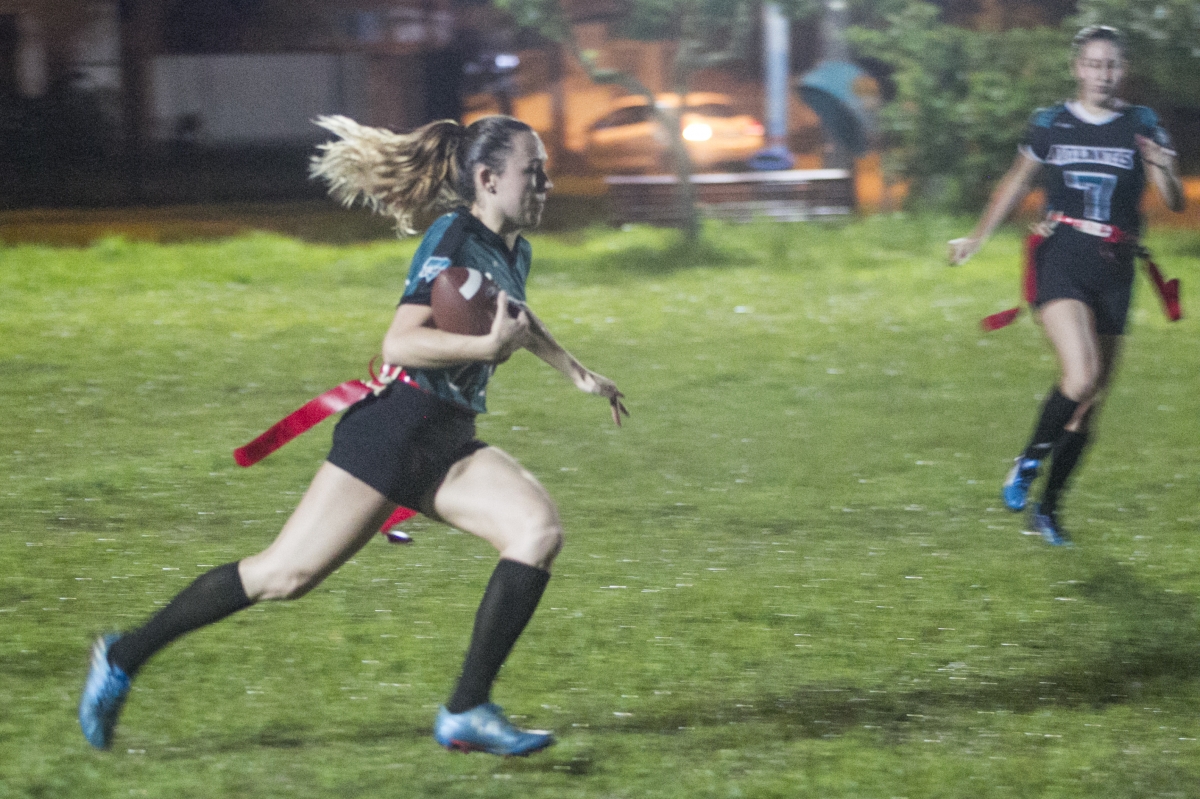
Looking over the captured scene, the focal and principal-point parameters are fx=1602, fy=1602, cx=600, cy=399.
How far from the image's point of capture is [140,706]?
176 inches

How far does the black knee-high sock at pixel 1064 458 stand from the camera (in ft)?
21.4

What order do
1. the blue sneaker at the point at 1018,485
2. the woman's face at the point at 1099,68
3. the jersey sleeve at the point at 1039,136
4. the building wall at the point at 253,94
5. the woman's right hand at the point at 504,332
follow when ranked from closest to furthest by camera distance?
the woman's right hand at the point at 504,332 → the woman's face at the point at 1099,68 → the jersey sleeve at the point at 1039,136 → the blue sneaker at the point at 1018,485 → the building wall at the point at 253,94

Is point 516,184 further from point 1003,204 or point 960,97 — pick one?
point 960,97

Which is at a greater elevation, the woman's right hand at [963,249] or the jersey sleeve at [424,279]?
the jersey sleeve at [424,279]

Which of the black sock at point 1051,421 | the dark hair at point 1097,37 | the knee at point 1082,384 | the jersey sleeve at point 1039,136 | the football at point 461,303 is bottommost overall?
the black sock at point 1051,421

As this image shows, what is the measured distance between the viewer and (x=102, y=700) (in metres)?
4.04

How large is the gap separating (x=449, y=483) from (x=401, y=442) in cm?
17

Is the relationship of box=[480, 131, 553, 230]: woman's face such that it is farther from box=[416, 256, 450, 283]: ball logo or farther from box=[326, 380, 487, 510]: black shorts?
box=[326, 380, 487, 510]: black shorts

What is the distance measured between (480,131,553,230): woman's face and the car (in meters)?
26.1

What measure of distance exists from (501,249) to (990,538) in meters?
3.44

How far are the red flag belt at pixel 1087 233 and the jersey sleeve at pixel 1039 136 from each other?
0.25 metres

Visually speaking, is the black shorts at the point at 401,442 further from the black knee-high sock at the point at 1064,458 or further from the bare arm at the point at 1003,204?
the black knee-high sock at the point at 1064,458

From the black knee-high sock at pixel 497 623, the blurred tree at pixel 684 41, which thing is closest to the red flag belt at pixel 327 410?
the black knee-high sock at pixel 497 623

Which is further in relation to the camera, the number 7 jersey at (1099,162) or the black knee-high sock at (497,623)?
the number 7 jersey at (1099,162)
